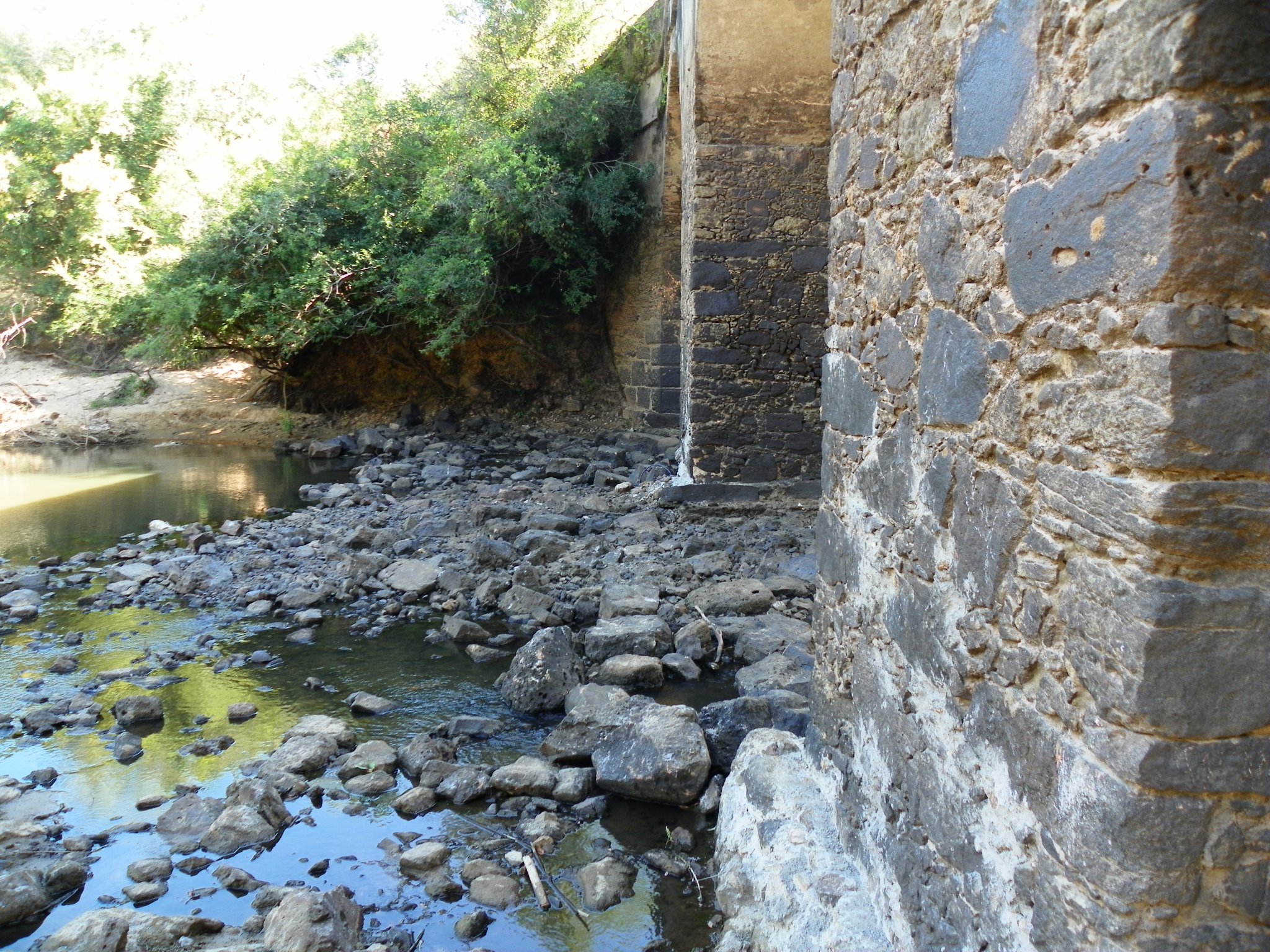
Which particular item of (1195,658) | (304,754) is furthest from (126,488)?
(1195,658)

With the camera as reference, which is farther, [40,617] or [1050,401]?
[40,617]

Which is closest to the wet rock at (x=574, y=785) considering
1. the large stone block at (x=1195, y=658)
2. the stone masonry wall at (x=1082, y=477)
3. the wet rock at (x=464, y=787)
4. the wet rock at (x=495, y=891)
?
the wet rock at (x=464, y=787)

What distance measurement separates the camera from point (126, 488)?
412 inches

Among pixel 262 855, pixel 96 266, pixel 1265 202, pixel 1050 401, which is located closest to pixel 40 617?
pixel 262 855

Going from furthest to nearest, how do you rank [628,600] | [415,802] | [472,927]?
1. [628,600]
2. [415,802]
3. [472,927]

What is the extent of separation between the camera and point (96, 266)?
13.5 metres

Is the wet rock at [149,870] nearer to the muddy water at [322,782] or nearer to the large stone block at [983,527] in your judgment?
the muddy water at [322,782]

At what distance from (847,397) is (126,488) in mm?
9855

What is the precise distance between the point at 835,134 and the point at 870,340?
2.40ft

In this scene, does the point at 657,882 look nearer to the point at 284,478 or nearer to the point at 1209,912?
the point at 1209,912

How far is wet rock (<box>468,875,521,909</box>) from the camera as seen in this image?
3135mm

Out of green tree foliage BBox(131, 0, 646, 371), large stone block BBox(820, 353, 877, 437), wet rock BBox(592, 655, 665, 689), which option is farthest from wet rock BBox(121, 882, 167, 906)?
green tree foliage BBox(131, 0, 646, 371)

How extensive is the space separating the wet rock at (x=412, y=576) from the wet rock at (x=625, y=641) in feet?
5.49

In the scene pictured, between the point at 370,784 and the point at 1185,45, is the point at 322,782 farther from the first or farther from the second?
the point at 1185,45
